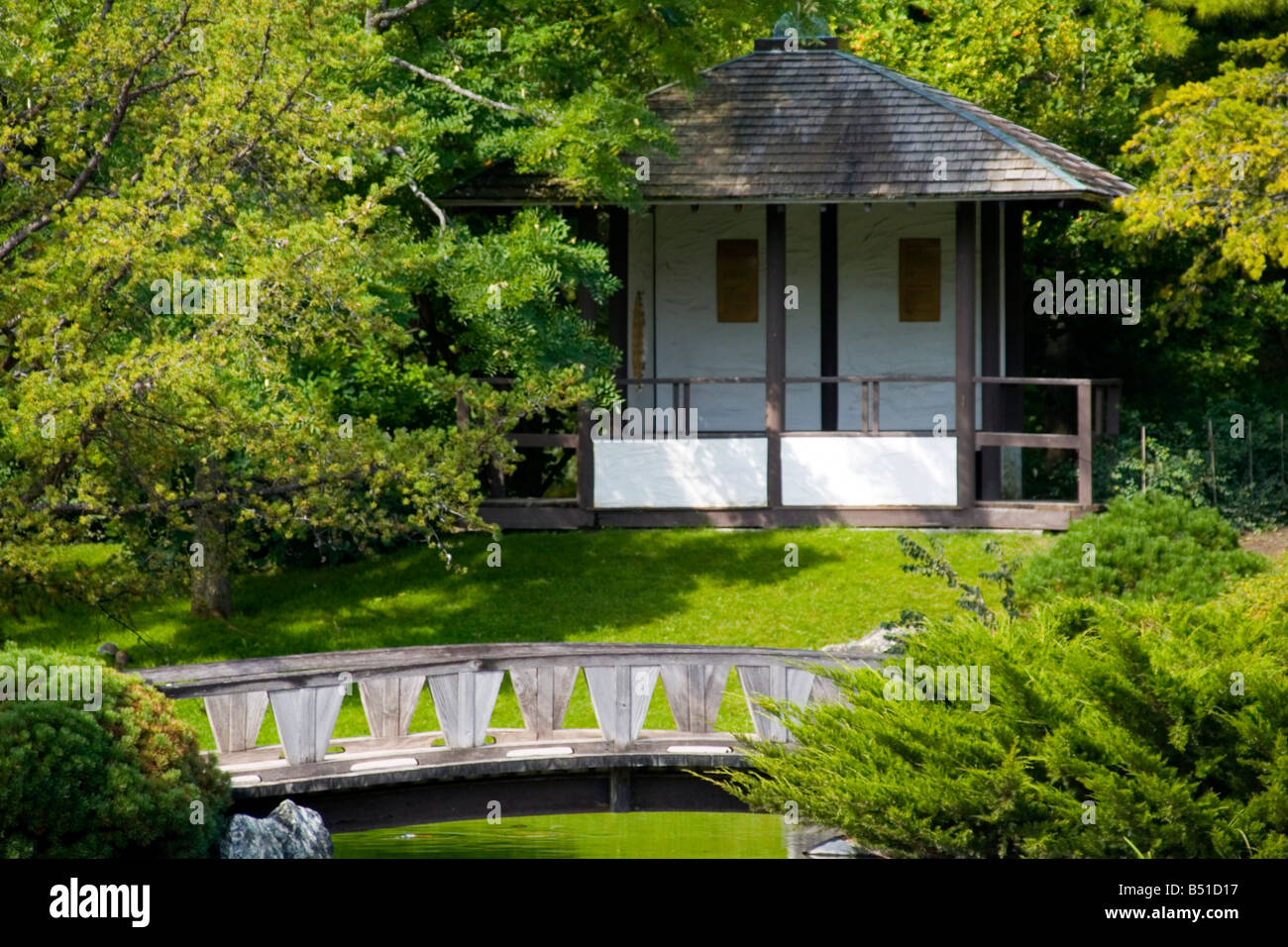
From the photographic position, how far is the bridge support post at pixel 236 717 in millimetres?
11086

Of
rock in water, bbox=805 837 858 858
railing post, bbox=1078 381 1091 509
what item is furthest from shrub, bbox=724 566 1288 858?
railing post, bbox=1078 381 1091 509

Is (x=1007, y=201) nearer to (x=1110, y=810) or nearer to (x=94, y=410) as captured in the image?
(x=94, y=410)

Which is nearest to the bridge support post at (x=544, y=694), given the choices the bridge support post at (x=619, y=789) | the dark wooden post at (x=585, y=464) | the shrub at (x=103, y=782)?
the bridge support post at (x=619, y=789)

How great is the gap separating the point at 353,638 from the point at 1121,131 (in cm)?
1349

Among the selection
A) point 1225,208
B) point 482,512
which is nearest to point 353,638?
point 482,512

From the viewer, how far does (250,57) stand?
1371 cm

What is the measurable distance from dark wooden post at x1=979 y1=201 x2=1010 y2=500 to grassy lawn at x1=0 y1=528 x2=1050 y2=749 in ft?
5.40

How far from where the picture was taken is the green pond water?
11.1 meters

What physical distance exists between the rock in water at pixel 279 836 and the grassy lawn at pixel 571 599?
4.45m

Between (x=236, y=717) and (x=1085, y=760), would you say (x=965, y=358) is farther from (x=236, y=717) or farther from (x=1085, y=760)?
(x=1085, y=760)

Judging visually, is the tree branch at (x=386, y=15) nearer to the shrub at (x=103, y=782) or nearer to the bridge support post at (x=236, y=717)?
the bridge support post at (x=236, y=717)

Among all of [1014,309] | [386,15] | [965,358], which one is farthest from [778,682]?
[1014,309]

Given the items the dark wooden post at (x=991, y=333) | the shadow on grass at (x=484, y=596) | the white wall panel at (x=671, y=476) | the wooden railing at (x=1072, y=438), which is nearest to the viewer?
the shadow on grass at (x=484, y=596)
